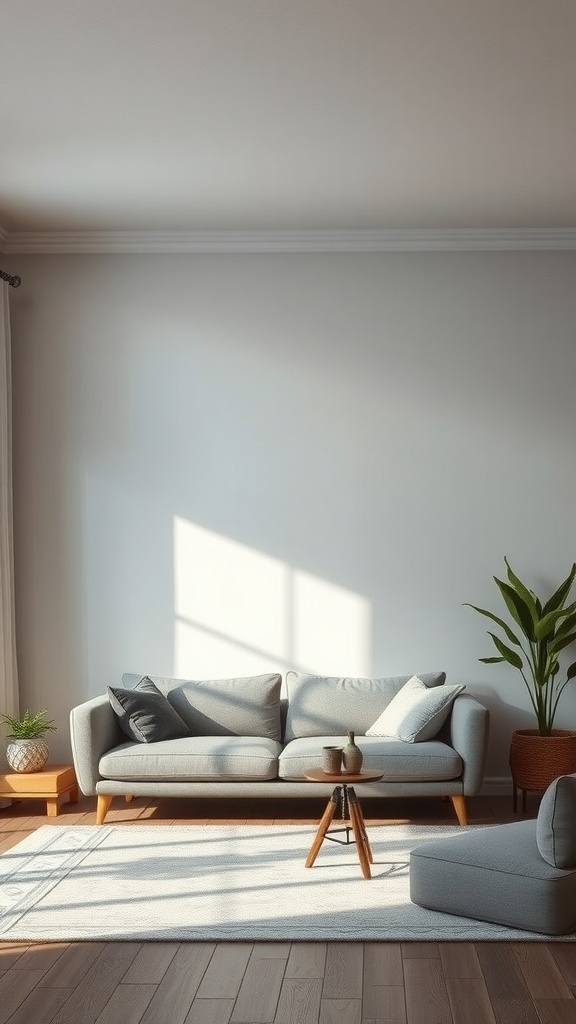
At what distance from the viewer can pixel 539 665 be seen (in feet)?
19.6

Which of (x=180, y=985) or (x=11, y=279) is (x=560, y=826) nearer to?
(x=180, y=985)

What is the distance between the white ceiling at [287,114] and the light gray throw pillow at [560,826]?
110 inches

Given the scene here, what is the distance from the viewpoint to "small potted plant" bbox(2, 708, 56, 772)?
592 cm

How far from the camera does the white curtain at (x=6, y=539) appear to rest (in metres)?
6.26

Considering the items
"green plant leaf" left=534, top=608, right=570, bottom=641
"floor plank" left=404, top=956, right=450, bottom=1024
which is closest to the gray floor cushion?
"floor plank" left=404, top=956, right=450, bottom=1024

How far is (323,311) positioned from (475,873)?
147 inches

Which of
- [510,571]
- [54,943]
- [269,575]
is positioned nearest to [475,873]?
[54,943]

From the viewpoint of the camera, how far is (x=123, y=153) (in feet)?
17.0

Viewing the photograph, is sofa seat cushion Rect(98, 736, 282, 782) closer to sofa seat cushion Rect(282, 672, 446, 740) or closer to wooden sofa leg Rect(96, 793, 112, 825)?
wooden sofa leg Rect(96, 793, 112, 825)

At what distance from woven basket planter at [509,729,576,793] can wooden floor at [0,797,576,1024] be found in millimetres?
2083

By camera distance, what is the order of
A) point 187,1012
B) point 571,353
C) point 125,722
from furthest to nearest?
point 571,353 < point 125,722 < point 187,1012

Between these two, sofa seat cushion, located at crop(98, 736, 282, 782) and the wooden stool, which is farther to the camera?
the wooden stool

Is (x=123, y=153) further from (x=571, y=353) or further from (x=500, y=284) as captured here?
(x=571, y=353)

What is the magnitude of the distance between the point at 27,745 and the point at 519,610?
287 centimetres
